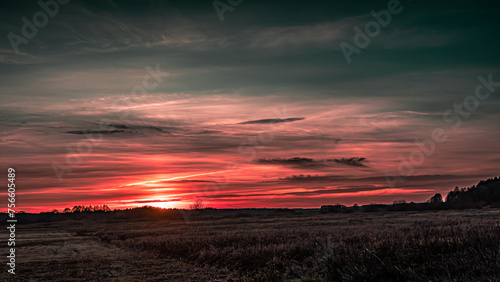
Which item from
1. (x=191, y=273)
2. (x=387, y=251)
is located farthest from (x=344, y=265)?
(x=191, y=273)

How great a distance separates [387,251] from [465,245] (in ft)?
8.49

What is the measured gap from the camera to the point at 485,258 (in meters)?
10.7

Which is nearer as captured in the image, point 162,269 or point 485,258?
point 485,258

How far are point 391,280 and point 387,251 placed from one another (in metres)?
2.23

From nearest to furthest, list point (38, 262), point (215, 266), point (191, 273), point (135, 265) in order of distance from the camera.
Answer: point (191, 273), point (215, 266), point (135, 265), point (38, 262)

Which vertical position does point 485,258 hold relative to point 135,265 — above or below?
above

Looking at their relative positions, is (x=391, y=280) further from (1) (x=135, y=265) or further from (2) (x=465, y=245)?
(1) (x=135, y=265)

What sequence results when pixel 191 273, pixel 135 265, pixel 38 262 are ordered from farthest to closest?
pixel 38 262 < pixel 135 265 < pixel 191 273

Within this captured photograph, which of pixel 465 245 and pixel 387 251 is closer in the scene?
pixel 465 245

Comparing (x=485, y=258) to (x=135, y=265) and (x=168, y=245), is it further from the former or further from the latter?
(x=168, y=245)

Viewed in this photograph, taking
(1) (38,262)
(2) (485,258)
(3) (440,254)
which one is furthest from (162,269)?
(2) (485,258)

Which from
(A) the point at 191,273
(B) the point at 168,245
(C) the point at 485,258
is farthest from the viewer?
(B) the point at 168,245

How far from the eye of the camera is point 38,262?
97.3 ft

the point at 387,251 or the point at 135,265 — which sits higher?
the point at 387,251
